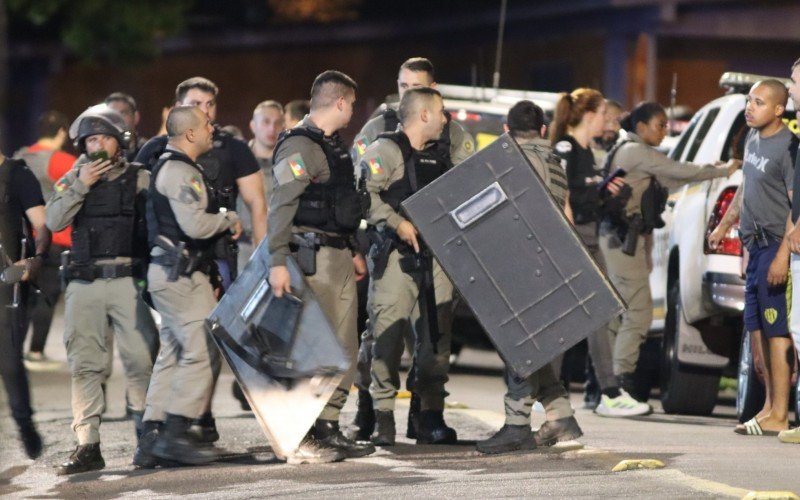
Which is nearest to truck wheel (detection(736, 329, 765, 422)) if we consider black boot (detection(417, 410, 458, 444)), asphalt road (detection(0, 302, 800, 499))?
asphalt road (detection(0, 302, 800, 499))

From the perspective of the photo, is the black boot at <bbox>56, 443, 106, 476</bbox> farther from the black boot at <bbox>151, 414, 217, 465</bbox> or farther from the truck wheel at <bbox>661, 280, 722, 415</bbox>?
the truck wheel at <bbox>661, 280, 722, 415</bbox>

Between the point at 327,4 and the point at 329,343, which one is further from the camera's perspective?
the point at 327,4

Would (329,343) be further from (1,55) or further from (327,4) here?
(327,4)

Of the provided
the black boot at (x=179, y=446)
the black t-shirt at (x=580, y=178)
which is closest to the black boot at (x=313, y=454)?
the black boot at (x=179, y=446)

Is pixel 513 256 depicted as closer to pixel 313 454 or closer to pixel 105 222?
pixel 313 454

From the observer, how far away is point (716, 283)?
10.9 meters

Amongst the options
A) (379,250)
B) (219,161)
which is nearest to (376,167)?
(379,250)

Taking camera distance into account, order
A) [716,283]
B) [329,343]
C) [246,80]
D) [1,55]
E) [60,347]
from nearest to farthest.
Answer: [1,55]
[329,343]
[716,283]
[60,347]
[246,80]

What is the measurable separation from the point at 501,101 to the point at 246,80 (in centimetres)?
2221

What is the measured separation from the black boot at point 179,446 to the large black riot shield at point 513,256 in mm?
1506

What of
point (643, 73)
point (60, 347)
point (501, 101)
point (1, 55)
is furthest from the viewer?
point (643, 73)

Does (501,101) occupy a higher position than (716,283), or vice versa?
(501,101)

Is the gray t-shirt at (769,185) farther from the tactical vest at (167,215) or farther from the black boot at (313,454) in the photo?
the tactical vest at (167,215)

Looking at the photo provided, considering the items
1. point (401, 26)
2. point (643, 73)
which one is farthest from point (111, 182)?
point (401, 26)
